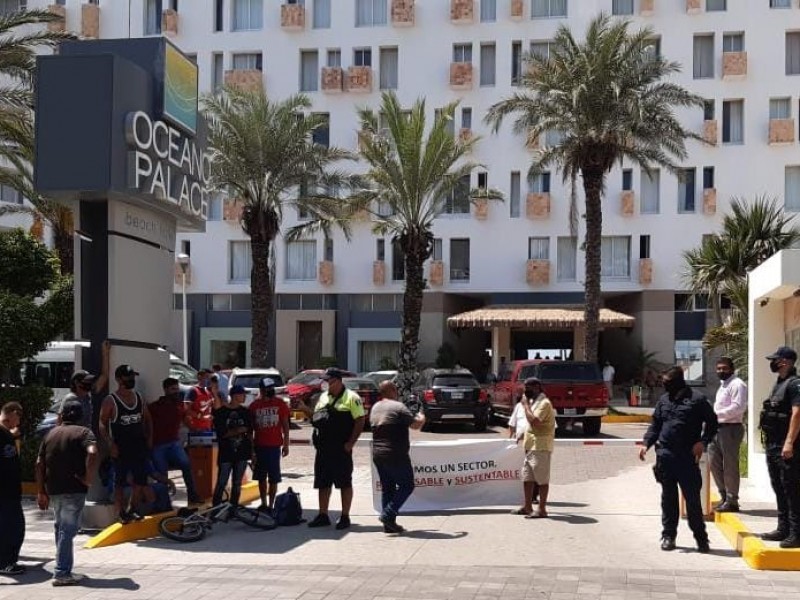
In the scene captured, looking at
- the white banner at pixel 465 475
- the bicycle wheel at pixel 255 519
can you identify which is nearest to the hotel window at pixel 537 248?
the white banner at pixel 465 475

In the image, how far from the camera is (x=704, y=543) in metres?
10.1

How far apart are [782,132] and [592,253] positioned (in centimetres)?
1444

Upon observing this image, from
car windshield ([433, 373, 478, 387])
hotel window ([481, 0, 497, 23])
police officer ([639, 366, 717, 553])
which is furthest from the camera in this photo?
hotel window ([481, 0, 497, 23])

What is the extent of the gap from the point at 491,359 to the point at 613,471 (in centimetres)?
2697

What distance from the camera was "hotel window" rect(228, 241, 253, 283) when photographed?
155 ft

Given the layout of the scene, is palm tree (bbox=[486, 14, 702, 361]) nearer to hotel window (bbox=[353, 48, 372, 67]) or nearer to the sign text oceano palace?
hotel window (bbox=[353, 48, 372, 67])

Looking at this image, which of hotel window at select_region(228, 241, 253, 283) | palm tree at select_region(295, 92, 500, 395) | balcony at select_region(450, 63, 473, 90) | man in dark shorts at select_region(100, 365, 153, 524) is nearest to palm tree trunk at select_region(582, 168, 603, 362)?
palm tree at select_region(295, 92, 500, 395)

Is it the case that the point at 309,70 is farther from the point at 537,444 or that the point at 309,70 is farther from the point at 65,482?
the point at 65,482

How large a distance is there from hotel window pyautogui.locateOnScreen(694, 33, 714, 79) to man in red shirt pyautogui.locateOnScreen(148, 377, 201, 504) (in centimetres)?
3689

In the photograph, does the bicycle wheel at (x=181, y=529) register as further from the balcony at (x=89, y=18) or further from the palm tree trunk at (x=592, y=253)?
the balcony at (x=89, y=18)

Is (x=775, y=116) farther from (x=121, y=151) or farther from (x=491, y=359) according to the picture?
(x=121, y=151)

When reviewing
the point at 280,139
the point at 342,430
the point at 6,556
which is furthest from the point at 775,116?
the point at 6,556

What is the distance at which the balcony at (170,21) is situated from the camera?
47062 mm

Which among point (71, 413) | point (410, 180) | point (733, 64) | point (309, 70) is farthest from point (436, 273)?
point (71, 413)
